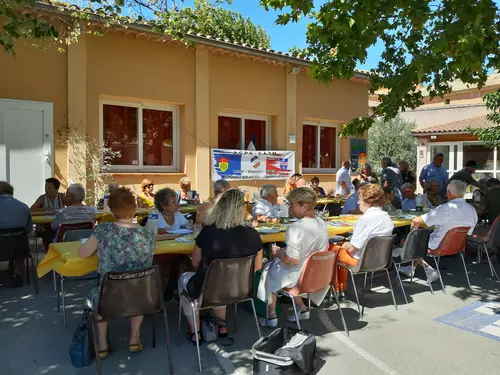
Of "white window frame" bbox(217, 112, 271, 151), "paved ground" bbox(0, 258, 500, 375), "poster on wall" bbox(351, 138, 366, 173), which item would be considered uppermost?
"white window frame" bbox(217, 112, 271, 151)

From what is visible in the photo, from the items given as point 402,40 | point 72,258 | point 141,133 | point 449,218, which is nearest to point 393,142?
point 141,133

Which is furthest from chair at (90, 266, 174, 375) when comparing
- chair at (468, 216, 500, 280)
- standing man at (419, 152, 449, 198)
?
standing man at (419, 152, 449, 198)

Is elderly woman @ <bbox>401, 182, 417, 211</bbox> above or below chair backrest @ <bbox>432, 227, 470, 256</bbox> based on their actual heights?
above

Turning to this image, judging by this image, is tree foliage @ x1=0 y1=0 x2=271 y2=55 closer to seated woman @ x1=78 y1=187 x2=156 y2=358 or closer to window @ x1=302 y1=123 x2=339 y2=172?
seated woman @ x1=78 y1=187 x2=156 y2=358

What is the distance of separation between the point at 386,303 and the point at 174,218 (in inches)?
105

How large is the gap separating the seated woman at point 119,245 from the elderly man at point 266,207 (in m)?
2.55

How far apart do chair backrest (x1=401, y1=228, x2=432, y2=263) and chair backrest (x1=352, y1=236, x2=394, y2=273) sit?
0.46 metres

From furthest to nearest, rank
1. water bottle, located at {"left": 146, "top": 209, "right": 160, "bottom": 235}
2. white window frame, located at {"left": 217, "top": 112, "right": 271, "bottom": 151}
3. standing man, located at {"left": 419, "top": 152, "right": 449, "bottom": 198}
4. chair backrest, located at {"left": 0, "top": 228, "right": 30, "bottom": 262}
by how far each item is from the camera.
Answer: white window frame, located at {"left": 217, "top": 112, "right": 271, "bottom": 151} < standing man, located at {"left": 419, "top": 152, "right": 449, "bottom": 198} < chair backrest, located at {"left": 0, "top": 228, "right": 30, "bottom": 262} < water bottle, located at {"left": 146, "top": 209, "right": 160, "bottom": 235}

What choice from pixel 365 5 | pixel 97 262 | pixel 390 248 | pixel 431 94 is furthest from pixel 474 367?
pixel 431 94

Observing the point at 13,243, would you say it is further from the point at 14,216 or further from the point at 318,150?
the point at 318,150

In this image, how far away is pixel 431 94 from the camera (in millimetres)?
6254

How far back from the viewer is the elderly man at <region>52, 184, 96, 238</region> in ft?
17.2

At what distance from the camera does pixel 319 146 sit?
12102 millimetres

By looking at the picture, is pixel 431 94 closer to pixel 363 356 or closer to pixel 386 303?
pixel 386 303
